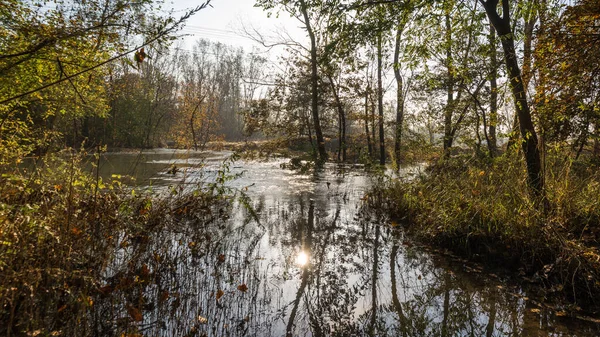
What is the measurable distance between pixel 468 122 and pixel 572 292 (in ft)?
20.8

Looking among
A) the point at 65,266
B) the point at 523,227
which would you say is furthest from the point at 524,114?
the point at 65,266

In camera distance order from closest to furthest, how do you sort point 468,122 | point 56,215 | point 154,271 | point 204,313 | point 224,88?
point 56,215, point 204,313, point 154,271, point 468,122, point 224,88

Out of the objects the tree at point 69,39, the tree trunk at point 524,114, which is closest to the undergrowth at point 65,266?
the tree at point 69,39

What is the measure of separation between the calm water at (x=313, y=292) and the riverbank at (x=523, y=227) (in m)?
0.35

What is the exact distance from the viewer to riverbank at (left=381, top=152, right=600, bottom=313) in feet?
11.1

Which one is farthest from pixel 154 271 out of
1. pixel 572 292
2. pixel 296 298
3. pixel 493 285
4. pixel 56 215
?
pixel 572 292

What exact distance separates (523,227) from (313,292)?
281cm

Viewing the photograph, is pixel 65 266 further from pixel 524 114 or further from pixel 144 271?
pixel 524 114

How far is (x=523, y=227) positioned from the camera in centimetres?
411

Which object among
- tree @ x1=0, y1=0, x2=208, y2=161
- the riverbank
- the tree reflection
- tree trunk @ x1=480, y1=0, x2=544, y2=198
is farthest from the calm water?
tree trunk @ x1=480, y1=0, x2=544, y2=198

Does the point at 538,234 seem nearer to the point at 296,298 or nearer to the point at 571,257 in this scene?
the point at 571,257

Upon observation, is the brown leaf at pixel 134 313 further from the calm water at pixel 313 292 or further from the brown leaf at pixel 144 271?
the brown leaf at pixel 144 271

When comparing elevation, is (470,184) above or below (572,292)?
above

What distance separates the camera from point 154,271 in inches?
132
